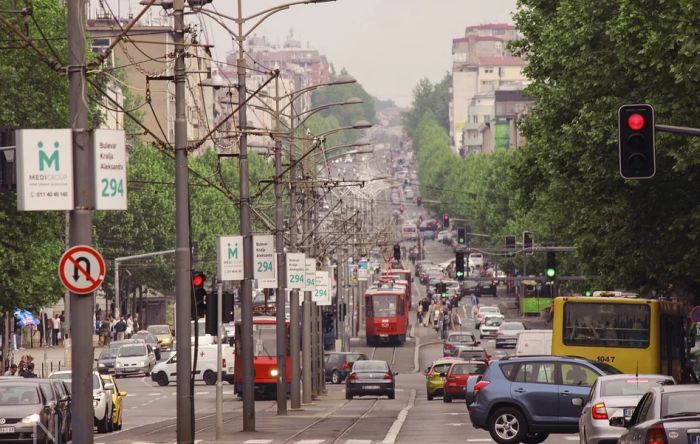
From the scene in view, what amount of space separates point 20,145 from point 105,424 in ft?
74.2

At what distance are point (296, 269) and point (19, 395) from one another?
63.0ft

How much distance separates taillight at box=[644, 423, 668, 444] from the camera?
713 inches

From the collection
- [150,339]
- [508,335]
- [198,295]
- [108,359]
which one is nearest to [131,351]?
[108,359]

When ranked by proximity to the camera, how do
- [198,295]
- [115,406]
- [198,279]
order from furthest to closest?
[115,406], [198,279], [198,295]

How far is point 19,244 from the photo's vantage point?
6475 cm

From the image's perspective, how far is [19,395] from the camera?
1271 inches

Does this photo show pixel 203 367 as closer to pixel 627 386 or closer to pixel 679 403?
pixel 627 386

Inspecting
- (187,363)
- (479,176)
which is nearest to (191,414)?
(187,363)

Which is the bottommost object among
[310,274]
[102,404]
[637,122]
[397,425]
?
[397,425]

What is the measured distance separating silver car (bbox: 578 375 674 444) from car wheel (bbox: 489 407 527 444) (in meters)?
4.39

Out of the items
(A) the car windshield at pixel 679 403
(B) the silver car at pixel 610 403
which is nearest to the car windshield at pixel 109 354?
(B) the silver car at pixel 610 403

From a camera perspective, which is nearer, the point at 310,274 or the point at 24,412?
the point at 24,412

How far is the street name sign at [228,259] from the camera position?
36.8m

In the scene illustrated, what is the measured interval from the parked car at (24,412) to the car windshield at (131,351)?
4990 cm
